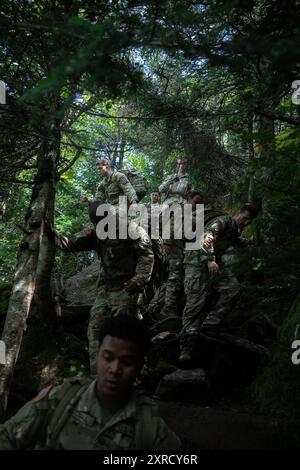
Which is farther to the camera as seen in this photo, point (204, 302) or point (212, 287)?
point (212, 287)

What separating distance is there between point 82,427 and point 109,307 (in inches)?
137

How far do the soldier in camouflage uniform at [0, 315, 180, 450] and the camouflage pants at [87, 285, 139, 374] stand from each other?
3.11 metres

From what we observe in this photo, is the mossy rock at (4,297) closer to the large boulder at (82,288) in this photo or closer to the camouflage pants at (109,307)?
the large boulder at (82,288)

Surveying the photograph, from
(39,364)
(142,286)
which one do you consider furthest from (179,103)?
(39,364)

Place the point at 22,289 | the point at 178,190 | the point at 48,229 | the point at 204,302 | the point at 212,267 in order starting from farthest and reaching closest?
the point at 178,190
the point at 204,302
the point at 48,229
the point at 22,289
the point at 212,267

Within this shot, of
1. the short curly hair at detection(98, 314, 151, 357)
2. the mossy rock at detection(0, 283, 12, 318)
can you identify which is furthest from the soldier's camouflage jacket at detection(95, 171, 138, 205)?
the short curly hair at detection(98, 314, 151, 357)

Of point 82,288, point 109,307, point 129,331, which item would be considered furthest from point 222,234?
point 129,331

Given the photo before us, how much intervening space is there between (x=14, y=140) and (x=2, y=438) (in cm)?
486

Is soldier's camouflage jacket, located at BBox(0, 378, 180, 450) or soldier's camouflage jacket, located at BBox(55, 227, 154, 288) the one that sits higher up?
soldier's camouflage jacket, located at BBox(55, 227, 154, 288)

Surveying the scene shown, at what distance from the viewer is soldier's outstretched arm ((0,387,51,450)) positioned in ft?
7.50

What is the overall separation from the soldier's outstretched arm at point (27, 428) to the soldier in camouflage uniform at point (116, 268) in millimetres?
3311

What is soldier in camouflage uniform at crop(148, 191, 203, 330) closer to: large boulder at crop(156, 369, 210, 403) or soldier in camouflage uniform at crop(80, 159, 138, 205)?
soldier in camouflage uniform at crop(80, 159, 138, 205)

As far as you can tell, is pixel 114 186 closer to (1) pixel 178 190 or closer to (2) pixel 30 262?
(1) pixel 178 190

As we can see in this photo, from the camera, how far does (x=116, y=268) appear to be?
6145 millimetres
